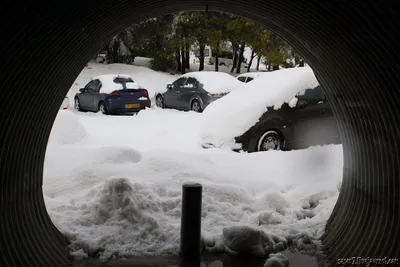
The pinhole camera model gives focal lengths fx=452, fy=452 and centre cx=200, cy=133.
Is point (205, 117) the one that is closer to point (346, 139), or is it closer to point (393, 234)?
point (346, 139)

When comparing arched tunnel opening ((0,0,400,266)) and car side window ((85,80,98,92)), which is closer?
arched tunnel opening ((0,0,400,266))

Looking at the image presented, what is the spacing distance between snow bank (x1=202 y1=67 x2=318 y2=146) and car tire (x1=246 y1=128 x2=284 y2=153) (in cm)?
26

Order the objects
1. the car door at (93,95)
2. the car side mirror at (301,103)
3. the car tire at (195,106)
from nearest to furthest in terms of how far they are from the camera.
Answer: the car side mirror at (301,103) < the car tire at (195,106) < the car door at (93,95)

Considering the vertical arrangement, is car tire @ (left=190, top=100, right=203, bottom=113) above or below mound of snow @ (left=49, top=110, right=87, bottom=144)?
above

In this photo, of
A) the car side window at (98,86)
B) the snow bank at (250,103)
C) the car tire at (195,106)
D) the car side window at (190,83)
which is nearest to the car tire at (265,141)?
the snow bank at (250,103)

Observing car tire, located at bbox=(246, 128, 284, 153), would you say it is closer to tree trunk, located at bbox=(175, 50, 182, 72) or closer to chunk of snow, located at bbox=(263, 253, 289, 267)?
chunk of snow, located at bbox=(263, 253, 289, 267)

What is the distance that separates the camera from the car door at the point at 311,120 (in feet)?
30.4

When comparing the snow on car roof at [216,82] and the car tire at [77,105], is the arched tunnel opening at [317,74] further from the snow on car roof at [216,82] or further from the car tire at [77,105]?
the car tire at [77,105]

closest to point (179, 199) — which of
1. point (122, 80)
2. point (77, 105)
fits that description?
point (122, 80)

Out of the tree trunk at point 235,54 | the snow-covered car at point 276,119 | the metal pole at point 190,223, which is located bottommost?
the metal pole at point 190,223

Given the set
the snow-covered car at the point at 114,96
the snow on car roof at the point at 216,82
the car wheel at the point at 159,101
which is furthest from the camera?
the car wheel at the point at 159,101

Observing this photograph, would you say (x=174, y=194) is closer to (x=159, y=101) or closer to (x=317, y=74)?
(x=317, y=74)

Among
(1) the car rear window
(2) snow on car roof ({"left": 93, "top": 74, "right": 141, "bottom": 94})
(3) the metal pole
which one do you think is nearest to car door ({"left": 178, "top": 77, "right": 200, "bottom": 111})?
(2) snow on car roof ({"left": 93, "top": 74, "right": 141, "bottom": 94})

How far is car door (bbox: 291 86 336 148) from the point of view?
9.27 metres
